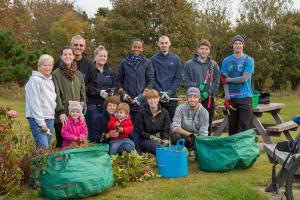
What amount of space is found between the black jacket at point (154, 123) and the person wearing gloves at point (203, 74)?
2.40 feet

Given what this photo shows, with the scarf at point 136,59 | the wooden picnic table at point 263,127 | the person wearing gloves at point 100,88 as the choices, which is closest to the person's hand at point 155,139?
the person wearing gloves at point 100,88

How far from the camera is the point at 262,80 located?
29.0 metres

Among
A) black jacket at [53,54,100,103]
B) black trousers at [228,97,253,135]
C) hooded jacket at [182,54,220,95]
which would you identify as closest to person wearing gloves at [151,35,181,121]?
hooded jacket at [182,54,220,95]

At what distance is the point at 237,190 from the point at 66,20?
30.1 m

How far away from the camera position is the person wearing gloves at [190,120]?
21.5ft

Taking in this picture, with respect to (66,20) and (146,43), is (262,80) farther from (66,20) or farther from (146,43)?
(66,20)

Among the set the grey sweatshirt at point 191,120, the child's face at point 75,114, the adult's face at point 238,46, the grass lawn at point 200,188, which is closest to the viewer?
the grass lawn at point 200,188

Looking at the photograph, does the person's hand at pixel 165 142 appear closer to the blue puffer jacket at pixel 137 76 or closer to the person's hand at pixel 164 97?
the person's hand at pixel 164 97

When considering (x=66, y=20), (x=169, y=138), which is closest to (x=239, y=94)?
(x=169, y=138)

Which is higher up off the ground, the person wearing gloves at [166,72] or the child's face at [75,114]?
the person wearing gloves at [166,72]

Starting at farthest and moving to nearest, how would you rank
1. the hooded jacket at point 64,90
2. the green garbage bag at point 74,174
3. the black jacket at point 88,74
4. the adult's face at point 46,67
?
the black jacket at point 88,74
the hooded jacket at point 64,90
the adult's face at point 46,67
the green garbage bag at point 74,174

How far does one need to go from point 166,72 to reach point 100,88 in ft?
3.55

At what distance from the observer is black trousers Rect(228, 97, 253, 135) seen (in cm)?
720

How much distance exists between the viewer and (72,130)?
575 cm
